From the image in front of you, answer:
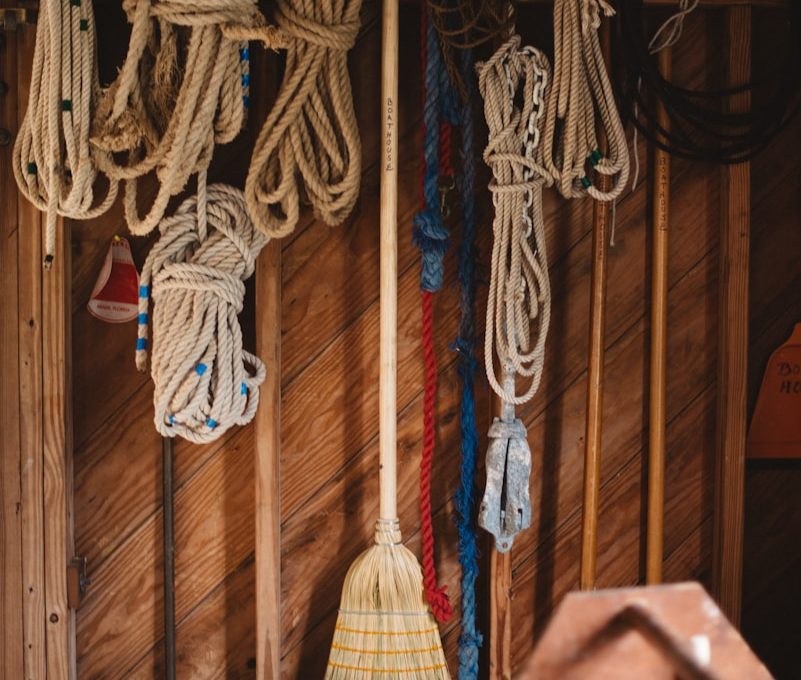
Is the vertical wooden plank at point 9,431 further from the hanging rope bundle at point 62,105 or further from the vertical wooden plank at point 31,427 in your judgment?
the hanging rope bundle at point 62,105

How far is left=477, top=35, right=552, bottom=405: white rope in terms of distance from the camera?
4.50ft

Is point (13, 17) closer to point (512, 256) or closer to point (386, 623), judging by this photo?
point (512, 256)

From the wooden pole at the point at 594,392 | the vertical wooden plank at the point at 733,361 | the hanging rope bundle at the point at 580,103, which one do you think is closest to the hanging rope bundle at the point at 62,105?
the hanging rope bundle at the point at 580,103

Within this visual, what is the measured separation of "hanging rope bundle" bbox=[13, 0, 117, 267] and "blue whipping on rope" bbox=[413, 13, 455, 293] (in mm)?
597

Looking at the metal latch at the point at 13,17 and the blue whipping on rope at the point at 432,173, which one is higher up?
the metal latch at the point at 13,17

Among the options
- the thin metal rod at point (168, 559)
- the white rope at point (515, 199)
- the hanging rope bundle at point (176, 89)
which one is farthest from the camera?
the thin metal rod at point (168, 559)

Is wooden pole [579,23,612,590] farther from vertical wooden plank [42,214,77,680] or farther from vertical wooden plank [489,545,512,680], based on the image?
vertical wooden plank [42,214,77,680]

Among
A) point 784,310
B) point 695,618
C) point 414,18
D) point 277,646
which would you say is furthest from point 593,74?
point 277,646

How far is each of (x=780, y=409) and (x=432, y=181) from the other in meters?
0.96

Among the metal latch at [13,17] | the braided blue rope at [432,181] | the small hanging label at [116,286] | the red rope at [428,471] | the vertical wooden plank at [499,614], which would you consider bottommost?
the vertical wooden plank at [499,614]

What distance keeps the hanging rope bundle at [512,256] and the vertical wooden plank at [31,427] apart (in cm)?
88

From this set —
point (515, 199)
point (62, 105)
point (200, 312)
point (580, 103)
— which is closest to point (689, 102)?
point (580, 103)

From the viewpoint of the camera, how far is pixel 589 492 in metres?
1.52

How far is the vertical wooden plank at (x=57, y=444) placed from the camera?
144cm
